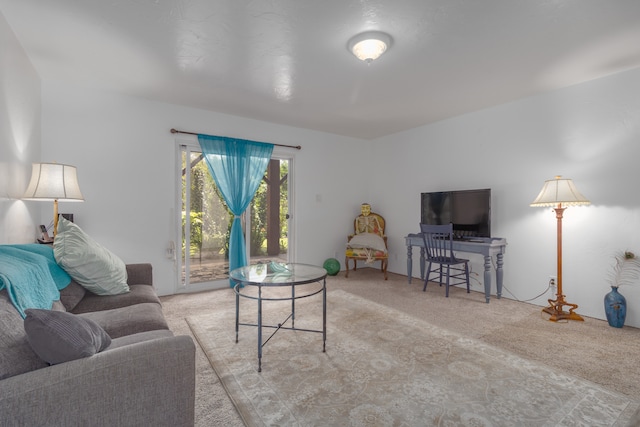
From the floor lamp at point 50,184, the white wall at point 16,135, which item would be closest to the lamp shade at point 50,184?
the floor lamp at point 50,184

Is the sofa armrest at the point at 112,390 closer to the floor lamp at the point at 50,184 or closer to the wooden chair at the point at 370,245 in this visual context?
the floor lamp at the point at 50,184

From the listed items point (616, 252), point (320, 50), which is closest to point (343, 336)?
point (320, 50)

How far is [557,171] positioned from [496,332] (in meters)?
1.91

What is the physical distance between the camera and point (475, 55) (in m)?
2.54

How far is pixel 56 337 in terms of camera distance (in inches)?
39.1

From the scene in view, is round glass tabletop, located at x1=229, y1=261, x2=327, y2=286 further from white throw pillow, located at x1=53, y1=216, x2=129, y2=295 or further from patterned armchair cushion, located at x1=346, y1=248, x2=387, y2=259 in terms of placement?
patterned armchair cushion, located at x1=346, y1=248, x2=387, y2=259

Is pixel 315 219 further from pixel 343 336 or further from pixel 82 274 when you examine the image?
pixel 82 274

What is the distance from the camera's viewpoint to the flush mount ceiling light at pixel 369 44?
2225mm

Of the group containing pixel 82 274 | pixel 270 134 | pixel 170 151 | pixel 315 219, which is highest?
pixel 270 134

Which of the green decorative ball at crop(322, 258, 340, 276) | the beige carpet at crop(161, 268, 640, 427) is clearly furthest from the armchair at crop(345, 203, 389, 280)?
the beige carpet at crop(161, 268, 640, 427)

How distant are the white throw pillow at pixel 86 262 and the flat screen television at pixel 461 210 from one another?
3.75 metres

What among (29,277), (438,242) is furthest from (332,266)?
(29,277)

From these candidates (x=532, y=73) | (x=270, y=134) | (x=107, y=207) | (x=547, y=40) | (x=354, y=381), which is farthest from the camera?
(x=270, y=134)

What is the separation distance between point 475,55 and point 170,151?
11.2 ft
